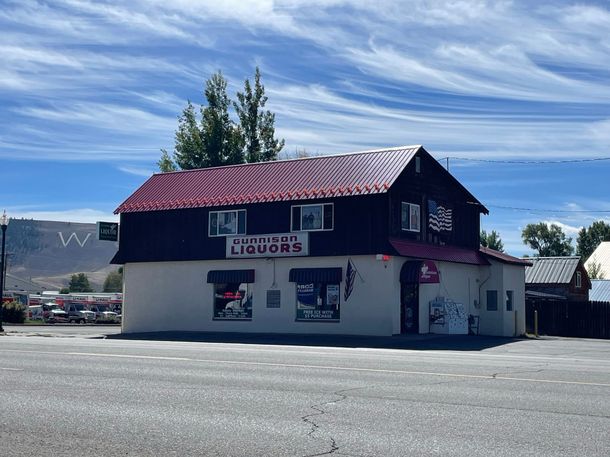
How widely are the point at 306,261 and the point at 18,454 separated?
1018 inches

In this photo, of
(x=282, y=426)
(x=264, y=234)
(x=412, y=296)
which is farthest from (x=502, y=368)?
(x=264, y=234)

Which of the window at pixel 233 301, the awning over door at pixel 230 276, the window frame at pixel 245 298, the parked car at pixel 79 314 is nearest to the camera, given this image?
the awning over door at pixel 230 276

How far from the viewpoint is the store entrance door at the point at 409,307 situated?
33312 mm

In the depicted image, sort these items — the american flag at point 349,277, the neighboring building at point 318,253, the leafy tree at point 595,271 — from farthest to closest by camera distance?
1. the leafy tree at point 595,271
2. the american flag at point 349,277
3. the neighboring building at point 318,253

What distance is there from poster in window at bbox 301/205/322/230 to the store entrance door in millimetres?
4025

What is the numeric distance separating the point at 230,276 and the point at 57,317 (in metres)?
27.3

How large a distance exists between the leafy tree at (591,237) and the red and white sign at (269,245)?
75103 millimetres

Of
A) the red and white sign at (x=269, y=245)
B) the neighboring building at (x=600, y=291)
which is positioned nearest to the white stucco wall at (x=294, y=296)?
the red and white sign at (x=269, y=245)

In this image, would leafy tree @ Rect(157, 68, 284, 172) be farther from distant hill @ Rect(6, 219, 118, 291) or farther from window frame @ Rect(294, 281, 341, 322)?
distant hill @ Rect(6, 219, 118, 291)

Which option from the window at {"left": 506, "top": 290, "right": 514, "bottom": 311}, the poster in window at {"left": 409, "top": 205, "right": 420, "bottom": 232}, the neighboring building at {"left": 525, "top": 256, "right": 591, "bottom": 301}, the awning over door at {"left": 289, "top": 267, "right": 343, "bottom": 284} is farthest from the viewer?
the neighboring building at {"left": 525, "top": 256, "right": 591, "bottom": 301}

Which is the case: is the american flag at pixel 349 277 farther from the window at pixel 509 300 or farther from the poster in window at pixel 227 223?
the window at pixel 509 300

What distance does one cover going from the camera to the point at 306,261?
112 ft

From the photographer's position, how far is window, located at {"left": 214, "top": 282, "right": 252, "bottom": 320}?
35.8m

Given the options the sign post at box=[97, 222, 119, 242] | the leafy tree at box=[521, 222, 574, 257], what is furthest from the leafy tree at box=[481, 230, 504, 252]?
the sign post at box=[97, 222, 119, 242]
